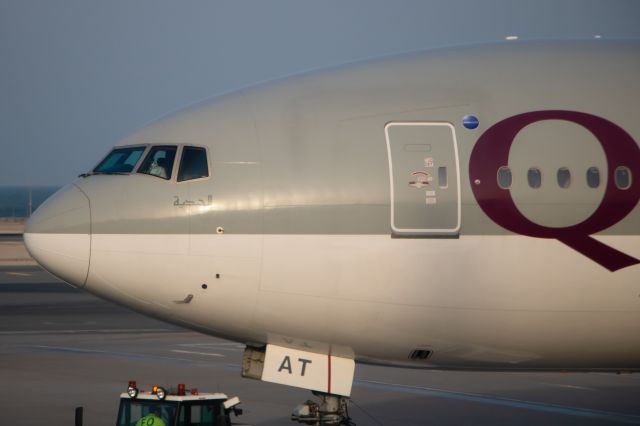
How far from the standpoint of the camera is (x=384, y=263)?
530 inches

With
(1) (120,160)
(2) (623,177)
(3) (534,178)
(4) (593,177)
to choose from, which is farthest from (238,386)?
(2) (623,177)

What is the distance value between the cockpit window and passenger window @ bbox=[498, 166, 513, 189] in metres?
4.32

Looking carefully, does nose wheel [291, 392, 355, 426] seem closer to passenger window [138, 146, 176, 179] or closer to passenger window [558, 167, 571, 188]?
passenger window [138, 146, 176, 179]

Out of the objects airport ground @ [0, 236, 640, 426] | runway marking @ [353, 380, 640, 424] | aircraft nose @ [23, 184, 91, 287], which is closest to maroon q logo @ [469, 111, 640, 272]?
aircraft nose @ [23, 184, 91, 287]

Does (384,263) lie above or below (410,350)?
above

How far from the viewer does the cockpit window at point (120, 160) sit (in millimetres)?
14086

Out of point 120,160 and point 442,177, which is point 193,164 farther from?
point 442,177

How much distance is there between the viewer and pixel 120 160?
14.2 m

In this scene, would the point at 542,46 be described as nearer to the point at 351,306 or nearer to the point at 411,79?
the point at 411,79

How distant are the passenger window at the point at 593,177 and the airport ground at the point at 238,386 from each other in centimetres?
691

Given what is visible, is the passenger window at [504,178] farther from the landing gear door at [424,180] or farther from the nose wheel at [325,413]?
the nose wheel at [325,413]

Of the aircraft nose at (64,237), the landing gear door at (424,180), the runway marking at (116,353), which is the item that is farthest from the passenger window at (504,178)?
the runway marking at (116,353)

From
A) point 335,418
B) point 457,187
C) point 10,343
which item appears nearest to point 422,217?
point 457,187

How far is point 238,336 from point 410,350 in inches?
81.6
